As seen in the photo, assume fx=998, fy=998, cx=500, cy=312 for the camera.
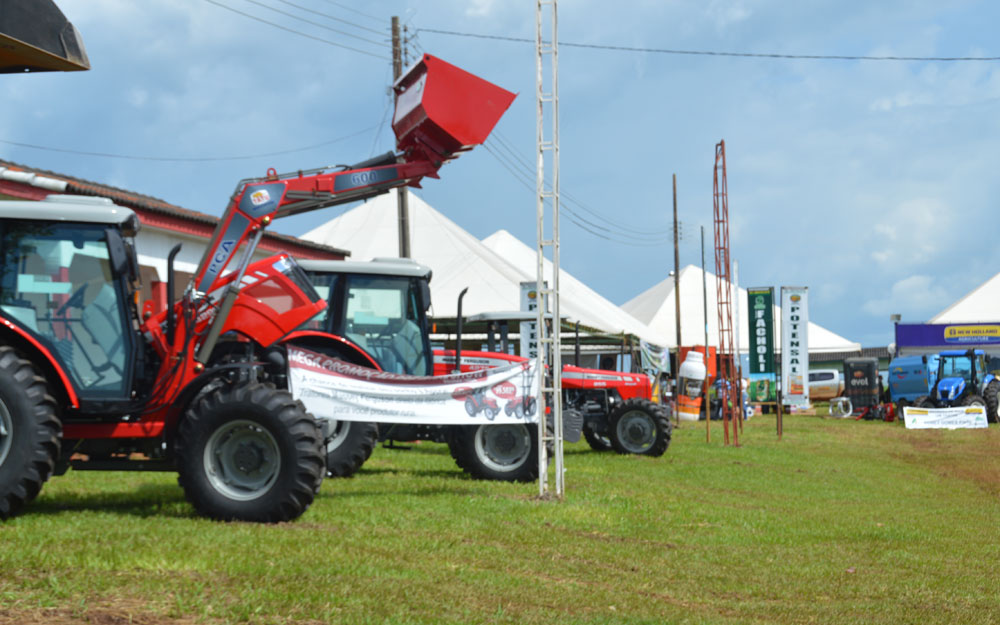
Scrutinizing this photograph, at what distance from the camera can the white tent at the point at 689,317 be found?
61.7 meters

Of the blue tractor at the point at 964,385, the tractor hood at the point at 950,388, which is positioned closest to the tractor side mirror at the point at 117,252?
the blue tractor at the point at 964,385

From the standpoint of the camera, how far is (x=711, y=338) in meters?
59.4

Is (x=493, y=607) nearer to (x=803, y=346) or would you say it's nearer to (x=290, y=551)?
(x=290, y=551)

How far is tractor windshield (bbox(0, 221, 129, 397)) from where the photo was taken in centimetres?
855

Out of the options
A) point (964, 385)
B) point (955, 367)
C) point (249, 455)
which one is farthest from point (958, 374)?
point (249, 455)

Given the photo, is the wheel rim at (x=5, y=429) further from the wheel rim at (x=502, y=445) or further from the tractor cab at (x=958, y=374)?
the tractor cab at (x=958, y=374)

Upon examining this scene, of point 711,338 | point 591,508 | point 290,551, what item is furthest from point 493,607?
point 711,338

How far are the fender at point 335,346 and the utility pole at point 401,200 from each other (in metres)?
10.0

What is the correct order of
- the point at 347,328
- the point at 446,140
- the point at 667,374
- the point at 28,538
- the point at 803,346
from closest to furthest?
1. the point at 28,538
2. the point at 446,140
3. the point at 347,328
4. the point at 803,346
5. the point at 667,374

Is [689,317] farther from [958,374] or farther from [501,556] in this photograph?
[501,556]

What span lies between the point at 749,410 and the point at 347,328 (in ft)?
90.4

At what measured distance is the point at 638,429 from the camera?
1825cm

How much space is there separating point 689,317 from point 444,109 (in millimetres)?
56181

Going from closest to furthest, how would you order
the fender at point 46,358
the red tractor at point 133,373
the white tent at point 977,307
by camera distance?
the red tractor at point 133,373 → the fender at point 46,358 → the white tent at point 977,307
